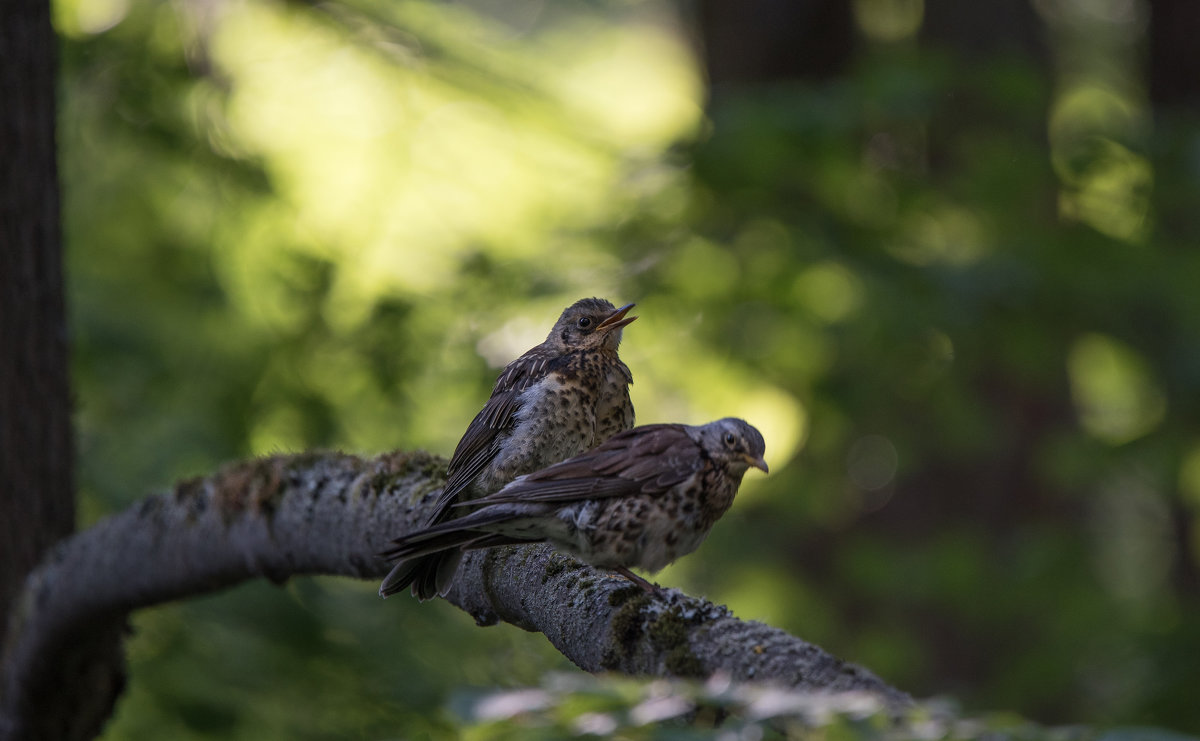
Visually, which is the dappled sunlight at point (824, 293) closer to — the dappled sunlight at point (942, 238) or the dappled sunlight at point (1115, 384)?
the dappled sunlight at point (942, 238)

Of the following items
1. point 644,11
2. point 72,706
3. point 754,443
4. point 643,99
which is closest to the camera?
point 754,443

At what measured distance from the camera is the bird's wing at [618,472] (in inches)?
95.9

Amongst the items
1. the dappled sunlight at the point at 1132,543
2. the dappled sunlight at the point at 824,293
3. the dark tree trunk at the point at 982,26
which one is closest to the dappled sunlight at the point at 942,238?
the dappled sunlight at the point at 824,293

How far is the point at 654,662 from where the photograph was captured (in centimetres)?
197

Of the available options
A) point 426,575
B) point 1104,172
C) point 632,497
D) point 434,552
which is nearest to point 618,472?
point 632,497

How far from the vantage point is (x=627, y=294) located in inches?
233

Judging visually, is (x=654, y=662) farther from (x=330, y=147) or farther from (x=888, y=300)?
(x=330, y=147)

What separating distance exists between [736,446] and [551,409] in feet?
2.64

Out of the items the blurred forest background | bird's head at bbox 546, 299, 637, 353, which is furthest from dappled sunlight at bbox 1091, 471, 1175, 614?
bird's head at bbox 546, 299, 637, 353

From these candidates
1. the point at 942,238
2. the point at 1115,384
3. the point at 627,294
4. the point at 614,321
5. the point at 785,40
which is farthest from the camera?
the point at 1115,384

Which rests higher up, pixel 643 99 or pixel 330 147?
pixel 643 99

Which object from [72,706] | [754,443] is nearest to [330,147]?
[72,706]

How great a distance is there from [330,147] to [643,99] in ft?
30.7

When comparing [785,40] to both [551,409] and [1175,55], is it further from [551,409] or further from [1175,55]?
[551,409]
